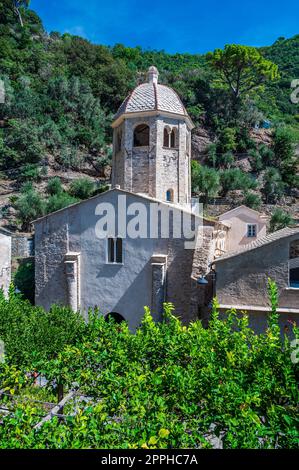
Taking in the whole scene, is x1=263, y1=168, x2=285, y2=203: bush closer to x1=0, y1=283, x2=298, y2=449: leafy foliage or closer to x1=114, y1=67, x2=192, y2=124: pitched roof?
x1=114, y1=67, x2=192, y2=124: pitched roof

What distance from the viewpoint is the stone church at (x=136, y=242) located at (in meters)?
15.6

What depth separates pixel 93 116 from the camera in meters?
45.8

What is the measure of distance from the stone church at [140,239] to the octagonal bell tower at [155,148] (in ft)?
0.17

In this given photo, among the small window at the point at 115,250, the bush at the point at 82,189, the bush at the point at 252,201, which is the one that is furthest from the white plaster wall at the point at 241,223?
the bush at the point at 82,189

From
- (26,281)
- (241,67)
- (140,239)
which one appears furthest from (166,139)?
(241,67)

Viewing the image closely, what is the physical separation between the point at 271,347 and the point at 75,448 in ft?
13.8

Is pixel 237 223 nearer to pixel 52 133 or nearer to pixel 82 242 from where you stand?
pixel 82 242

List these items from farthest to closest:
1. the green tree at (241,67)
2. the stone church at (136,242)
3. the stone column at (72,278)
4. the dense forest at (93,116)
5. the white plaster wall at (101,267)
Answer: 1. the green tree at (241,67)
2. the dense forest at (93,116)
3. the stone column at (72,278)
4. the white plaster wall at (101,267)
5. the stone church at (136,242)

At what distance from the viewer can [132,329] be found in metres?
16.3

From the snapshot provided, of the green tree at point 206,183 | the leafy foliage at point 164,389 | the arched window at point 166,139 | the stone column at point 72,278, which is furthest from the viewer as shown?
the green tree at point 206,183

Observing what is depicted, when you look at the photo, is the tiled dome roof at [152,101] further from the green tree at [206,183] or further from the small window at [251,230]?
the green tree at [206,183]

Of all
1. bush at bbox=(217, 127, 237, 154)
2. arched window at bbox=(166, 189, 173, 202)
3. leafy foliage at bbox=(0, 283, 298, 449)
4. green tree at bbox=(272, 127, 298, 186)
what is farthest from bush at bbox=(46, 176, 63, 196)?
green tree at bbox=(272, 127, 298, 186)

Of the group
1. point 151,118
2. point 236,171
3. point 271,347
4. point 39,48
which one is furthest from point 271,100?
point 271,347

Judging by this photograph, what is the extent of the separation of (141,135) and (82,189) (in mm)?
16931
